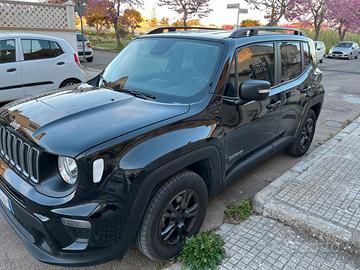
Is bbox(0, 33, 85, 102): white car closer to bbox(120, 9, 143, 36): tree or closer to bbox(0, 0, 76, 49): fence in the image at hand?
bbox(0, 0, 76, 49): fence

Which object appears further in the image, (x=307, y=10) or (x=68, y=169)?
(x=307, y=10)

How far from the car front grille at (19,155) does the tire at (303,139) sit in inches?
139

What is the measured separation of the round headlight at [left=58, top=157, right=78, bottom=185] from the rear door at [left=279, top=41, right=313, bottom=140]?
266cm

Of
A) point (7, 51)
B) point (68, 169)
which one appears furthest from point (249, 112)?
point (7, 51)

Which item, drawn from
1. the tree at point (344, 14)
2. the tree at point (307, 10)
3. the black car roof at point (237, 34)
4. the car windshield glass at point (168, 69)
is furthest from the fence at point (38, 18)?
the tree at point (344, 14)

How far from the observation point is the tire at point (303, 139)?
4488mm

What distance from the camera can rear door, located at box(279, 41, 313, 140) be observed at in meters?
3.76

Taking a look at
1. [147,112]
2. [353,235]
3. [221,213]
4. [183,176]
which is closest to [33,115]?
[147,112]

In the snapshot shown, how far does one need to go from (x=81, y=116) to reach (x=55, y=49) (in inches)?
209

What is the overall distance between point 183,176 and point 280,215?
4.25ft

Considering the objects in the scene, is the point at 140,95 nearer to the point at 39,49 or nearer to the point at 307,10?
the point at 39,49

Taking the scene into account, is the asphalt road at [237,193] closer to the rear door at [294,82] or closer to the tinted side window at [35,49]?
the rear door at [294,82]

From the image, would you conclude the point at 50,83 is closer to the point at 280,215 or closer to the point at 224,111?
the point at 224,111

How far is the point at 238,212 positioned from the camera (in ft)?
10.5
